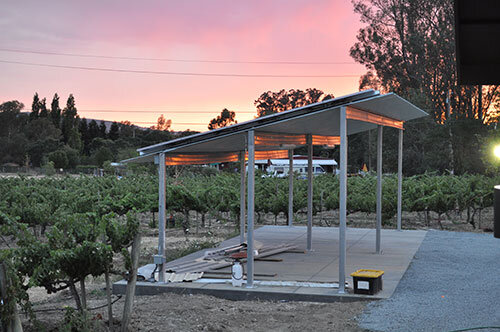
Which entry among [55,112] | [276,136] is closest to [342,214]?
[276,136]

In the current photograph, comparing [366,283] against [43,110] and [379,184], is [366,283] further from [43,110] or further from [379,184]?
[43,110]

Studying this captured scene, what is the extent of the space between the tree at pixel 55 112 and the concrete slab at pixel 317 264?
6713 centimetres

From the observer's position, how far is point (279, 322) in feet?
19.1

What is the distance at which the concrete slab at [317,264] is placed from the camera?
698cm

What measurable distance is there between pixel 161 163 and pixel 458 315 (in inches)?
157

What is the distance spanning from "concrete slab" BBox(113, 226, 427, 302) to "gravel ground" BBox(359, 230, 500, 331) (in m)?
0.27

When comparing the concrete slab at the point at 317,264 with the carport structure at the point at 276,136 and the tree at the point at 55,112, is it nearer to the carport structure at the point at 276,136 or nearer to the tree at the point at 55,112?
the carport structure at the point at 276,136

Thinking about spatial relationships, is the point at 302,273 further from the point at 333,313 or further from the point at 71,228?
the point at 71,228

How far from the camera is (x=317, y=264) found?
8961 millimetres

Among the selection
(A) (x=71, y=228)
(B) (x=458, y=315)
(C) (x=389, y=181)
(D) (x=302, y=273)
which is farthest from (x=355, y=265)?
(C) (x=389, y=181)

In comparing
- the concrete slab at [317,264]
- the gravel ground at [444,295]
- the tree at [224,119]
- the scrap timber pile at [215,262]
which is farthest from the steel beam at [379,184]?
the tree at [224,119]

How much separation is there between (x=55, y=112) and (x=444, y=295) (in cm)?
7633

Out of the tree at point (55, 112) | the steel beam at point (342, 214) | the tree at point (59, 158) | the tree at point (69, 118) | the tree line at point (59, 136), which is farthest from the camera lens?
the tree at point (55, 112)

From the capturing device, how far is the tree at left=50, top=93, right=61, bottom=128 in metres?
75.6
